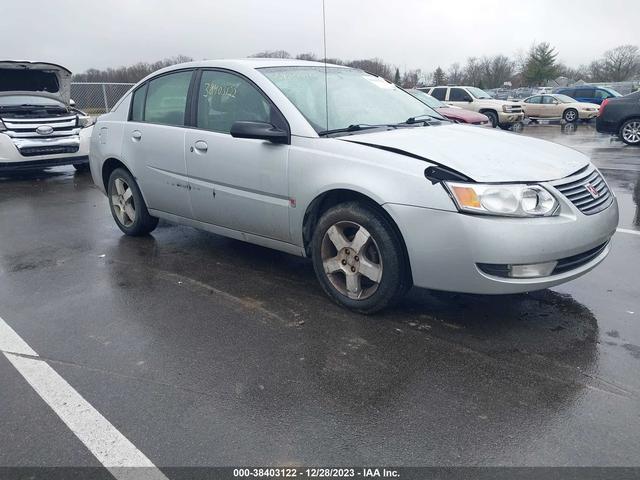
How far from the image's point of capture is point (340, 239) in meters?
3.68

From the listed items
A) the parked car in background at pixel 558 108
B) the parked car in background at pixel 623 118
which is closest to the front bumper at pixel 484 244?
the parked car in background at pixel 623 118

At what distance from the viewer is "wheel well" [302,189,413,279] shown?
3.46 m

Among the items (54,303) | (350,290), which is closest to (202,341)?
(350,290)

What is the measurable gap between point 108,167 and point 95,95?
15.6 meters

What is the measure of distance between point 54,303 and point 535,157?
3558 mm

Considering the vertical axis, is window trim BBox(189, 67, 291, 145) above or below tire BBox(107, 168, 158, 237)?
above

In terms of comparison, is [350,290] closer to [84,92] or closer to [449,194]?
[449,194]

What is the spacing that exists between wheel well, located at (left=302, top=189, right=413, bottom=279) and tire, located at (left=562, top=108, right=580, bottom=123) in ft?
78.1

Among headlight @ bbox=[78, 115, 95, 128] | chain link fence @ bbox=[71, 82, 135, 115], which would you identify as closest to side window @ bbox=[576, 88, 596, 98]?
chain link fence @ bbox=[71, 82, 135, 115]

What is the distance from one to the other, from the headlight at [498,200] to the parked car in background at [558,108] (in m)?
22.9

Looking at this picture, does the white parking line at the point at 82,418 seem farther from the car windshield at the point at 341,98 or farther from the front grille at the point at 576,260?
the front grille at the point at 576,260

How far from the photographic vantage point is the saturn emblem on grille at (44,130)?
9453mm

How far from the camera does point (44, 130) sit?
31.2 feet

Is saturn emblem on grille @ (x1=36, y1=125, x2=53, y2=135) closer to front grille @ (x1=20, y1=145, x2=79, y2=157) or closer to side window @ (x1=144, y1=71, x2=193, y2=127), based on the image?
front grille @ (x1=20, y1=145, x2=79, y2=157)
